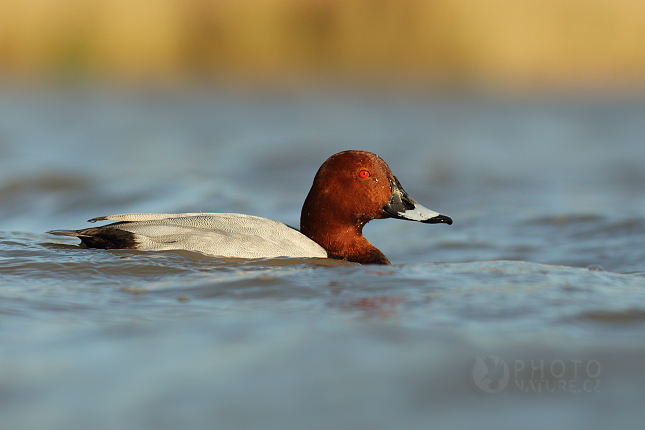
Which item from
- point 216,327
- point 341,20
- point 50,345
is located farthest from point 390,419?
point 341,20

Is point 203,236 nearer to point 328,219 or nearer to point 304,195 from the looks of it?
point 328,219

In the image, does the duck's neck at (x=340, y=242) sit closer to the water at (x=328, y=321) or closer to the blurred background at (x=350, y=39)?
the water at (x=328, y=321)

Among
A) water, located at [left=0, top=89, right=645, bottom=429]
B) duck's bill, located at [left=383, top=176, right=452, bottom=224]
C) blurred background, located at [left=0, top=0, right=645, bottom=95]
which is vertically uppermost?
blurred background, located at [left=0, top=0, right=645, bottom=95]

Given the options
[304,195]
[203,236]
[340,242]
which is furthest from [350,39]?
[203,236]

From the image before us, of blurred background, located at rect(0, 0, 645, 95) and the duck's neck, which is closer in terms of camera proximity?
the duck's neck

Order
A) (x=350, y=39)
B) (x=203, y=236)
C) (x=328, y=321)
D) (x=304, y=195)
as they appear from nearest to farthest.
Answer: (x=328, y=321) → (x=203, y=236) → (x=304, y=195) → (x=350, y=39)

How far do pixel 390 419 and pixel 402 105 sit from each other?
15.9 meters

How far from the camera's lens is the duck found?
539 cm

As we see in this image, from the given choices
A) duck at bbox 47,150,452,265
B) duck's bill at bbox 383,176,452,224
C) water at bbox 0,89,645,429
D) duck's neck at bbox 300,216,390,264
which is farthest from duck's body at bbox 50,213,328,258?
duck's bill at bbox 383,176,452,224

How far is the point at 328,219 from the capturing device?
5879 millimetres

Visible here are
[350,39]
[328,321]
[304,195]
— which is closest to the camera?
[328,321]

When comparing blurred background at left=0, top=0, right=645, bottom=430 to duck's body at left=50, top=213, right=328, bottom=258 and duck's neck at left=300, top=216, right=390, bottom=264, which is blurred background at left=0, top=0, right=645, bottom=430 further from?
duck's neck at left=300, top=216, right=390, bottom=264

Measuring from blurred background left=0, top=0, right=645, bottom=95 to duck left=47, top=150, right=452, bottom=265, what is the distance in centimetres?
1137

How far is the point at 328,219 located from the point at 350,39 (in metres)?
12.6
